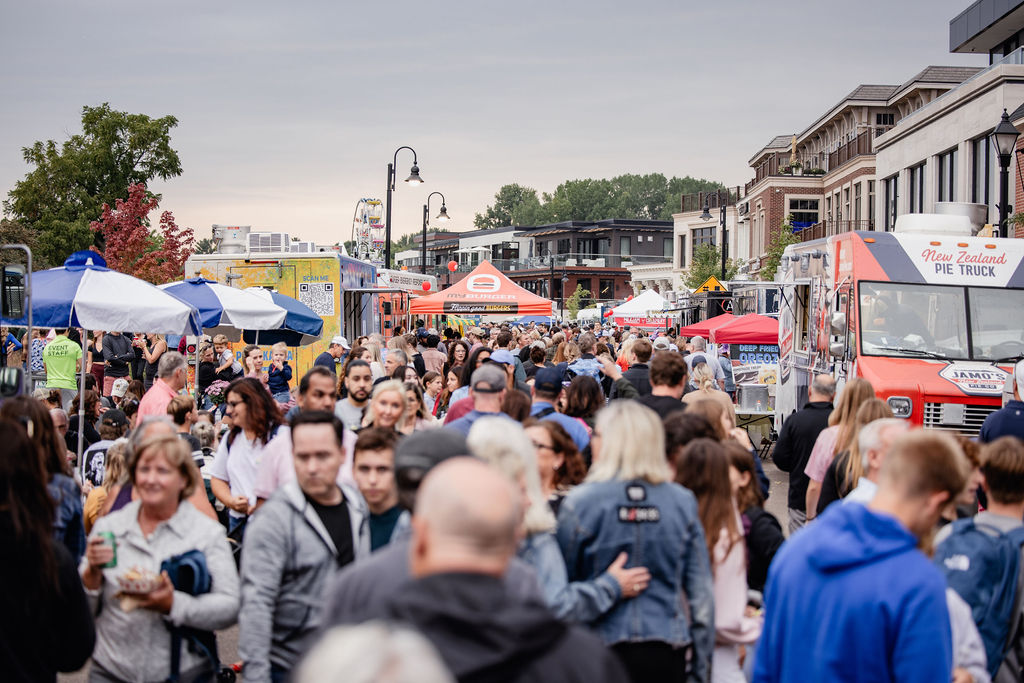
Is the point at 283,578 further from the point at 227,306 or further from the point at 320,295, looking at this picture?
the point at 320,295

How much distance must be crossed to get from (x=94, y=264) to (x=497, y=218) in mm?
144953

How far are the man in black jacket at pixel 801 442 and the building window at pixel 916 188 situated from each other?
86.7ft

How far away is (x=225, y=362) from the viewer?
1427cm

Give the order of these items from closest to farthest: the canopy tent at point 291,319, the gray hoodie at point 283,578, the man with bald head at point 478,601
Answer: the man with bald head at point 478,601
the gray hoodie at point 283,578
the canopy tent at point 291,319

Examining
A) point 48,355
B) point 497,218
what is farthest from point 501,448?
point 497,218

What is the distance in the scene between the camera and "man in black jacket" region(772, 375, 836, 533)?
7.90m

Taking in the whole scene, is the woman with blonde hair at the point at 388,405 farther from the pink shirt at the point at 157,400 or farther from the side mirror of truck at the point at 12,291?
the side mirror of truck at the point at 12,291

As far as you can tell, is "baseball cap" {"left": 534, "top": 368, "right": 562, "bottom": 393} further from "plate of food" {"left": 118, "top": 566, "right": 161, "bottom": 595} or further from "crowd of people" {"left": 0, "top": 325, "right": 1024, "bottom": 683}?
"plate of food" {"left": 118, "top": 566, "right": 161, "bottom": 595}

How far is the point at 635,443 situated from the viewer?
3953 mm

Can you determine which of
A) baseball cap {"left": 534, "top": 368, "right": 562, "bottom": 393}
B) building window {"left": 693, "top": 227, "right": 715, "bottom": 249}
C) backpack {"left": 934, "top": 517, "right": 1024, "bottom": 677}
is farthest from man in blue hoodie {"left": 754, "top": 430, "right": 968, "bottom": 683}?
building window {"left": 693, "top": 227, "right": 715, "bottom": 249}

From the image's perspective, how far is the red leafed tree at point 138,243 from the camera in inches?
1471

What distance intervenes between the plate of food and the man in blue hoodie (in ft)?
7.68

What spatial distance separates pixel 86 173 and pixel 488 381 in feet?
154

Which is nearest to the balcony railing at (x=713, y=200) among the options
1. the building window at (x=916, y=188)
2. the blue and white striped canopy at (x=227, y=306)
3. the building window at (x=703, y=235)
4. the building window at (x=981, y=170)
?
the building window at (x=703, y=235)
